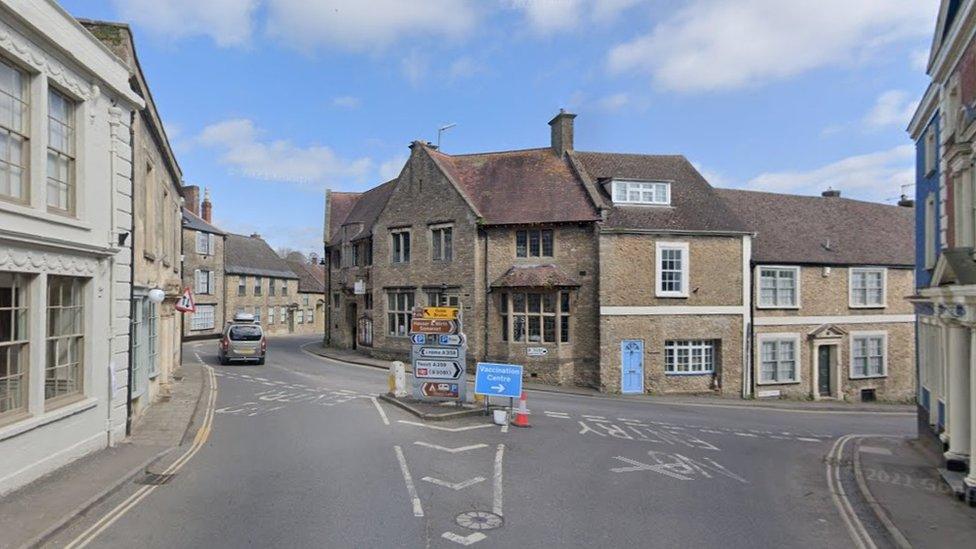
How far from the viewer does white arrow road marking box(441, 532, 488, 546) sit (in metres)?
7.11

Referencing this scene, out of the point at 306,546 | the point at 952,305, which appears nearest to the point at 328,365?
the point at 306,546

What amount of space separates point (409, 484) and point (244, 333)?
2081cm

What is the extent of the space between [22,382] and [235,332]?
1925 centimetres

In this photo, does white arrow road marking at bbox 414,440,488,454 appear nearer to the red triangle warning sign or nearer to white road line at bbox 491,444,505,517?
white road line at bbox 491,444,505,517

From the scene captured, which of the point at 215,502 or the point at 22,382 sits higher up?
the point at 22,382

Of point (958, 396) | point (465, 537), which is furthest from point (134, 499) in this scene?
point (958, 396)

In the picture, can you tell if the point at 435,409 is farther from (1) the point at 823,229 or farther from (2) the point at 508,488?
(1) the point at 823,229

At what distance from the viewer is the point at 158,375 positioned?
16953 mm

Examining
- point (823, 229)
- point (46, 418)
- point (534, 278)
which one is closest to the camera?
point (46, 418)

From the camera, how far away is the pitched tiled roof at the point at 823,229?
1078 inches

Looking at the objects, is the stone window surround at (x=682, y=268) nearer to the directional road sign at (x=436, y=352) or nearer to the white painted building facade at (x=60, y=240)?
the directional road sign at (x=436, y=352)

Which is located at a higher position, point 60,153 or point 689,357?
point 60,153

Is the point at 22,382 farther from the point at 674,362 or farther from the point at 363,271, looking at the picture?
the point at 363,271

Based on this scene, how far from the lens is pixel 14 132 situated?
8.51m
